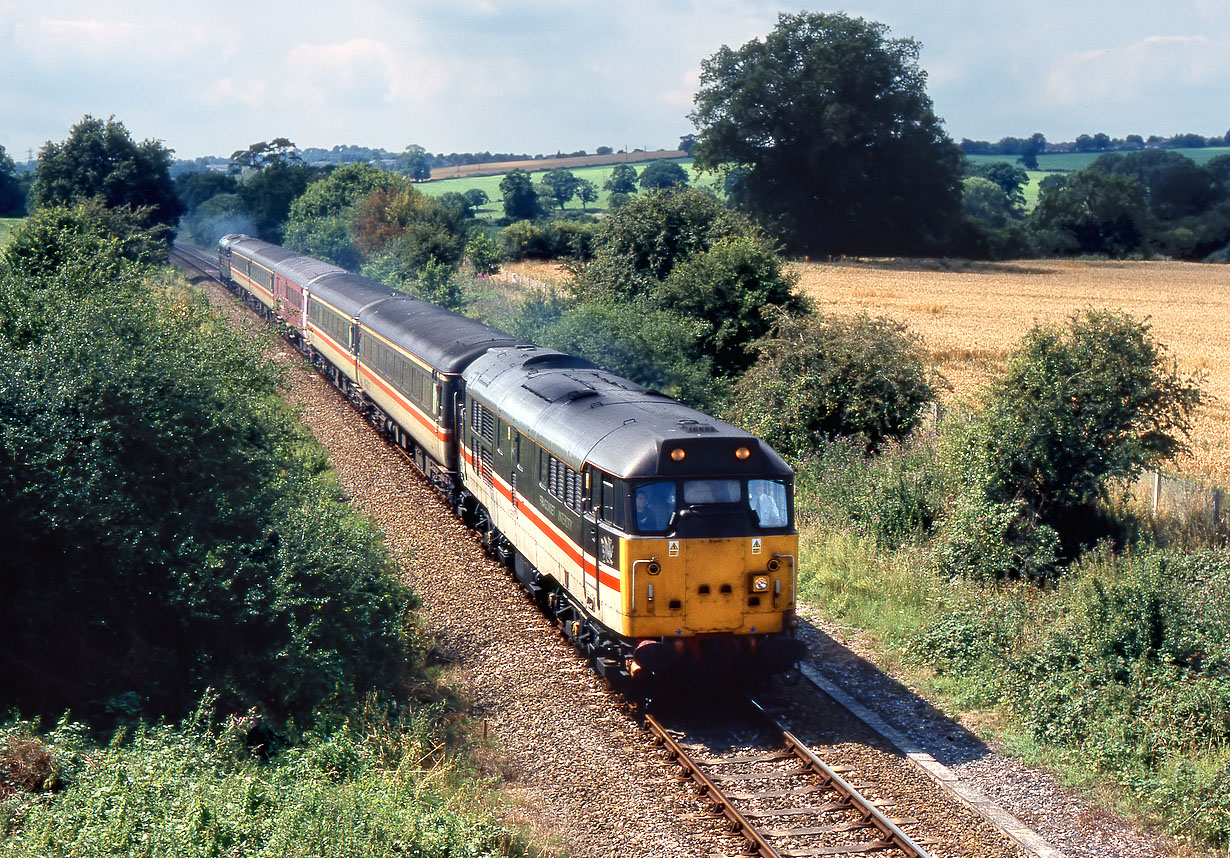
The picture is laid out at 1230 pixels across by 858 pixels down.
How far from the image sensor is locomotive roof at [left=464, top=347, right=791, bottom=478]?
11852mm

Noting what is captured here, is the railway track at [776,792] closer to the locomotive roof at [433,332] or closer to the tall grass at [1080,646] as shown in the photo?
the tall grass at [1080,646]

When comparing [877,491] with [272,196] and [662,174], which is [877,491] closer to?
[272,196]

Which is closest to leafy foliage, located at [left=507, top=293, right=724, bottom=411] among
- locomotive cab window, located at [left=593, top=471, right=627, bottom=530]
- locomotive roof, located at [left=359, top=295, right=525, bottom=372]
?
locomotive roof, located at [left=359, top=295, right=525, bottom=372]

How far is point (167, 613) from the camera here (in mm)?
11586

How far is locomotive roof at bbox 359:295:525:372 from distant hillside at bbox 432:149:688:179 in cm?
10964

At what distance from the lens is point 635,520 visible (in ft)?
38.3

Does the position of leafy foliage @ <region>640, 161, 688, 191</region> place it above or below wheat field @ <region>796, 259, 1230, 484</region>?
above

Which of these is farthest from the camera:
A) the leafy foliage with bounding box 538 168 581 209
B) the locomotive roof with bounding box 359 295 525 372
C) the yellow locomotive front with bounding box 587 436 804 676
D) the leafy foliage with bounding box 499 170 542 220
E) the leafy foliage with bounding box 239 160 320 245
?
the leafy foliage with bounding box 538 168 581 209

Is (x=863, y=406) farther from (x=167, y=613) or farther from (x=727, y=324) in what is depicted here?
(x=167, y=613)

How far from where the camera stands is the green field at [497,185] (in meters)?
111

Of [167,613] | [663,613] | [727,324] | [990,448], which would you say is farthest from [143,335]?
[727,324]

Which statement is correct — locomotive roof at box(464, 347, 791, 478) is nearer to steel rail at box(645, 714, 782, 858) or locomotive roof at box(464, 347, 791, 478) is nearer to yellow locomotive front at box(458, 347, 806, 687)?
yellow locomotive front at box(458, 347, 806, 687)

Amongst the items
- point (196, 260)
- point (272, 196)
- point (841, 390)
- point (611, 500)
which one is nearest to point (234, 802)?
point (611, 500)

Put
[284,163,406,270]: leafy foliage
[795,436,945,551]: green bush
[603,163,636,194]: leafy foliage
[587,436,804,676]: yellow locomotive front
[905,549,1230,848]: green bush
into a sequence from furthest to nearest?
[603,163,636,194]: leafy foliage < [284,163,406,270]: leafy foliage < [795,436,945,551]: green bush < [587,436,804,676]: yellow locomotive front < [905,549,1230,848]: green bush
